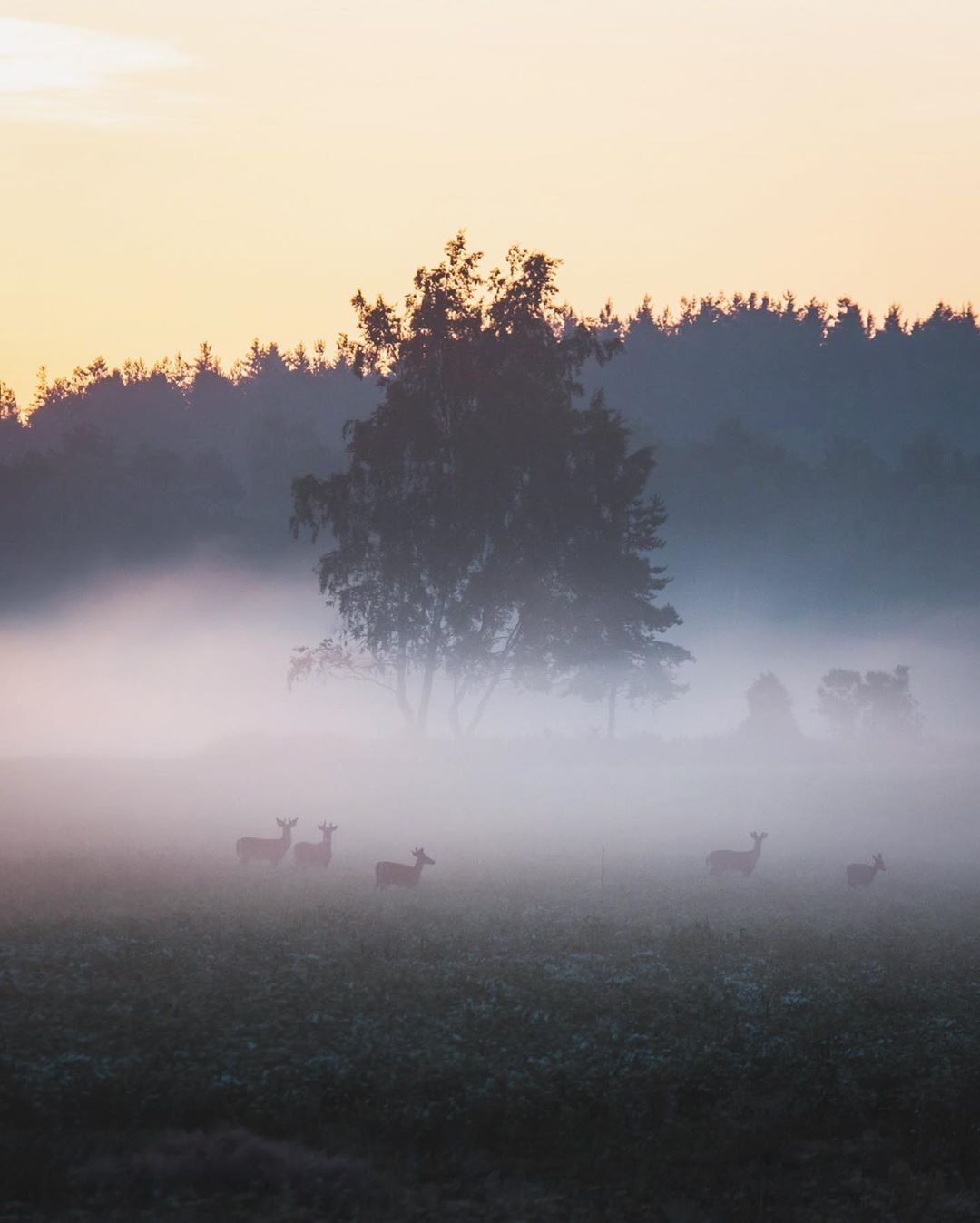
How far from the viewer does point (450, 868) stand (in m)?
34.6

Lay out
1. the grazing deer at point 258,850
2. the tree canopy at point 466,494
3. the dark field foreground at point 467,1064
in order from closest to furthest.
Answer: the dark field foreground at point 467,1064
the grazing deer at point 258,850
the tree canopy at point 466,494

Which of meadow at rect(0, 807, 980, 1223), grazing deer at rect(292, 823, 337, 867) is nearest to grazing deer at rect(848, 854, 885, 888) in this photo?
meadow at rect(0, 807, 980, 1223)

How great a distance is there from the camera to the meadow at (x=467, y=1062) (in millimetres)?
14195

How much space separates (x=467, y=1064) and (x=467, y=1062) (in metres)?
0.08

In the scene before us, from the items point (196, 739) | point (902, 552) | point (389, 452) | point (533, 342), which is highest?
point (902, 552)

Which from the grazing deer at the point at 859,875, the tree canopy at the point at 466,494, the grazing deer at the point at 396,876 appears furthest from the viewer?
the tree canopy at the point at 466,494

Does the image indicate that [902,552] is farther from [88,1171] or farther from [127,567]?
[88,1171]

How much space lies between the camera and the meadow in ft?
46.6

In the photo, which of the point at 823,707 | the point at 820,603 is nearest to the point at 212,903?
the point at 823,707

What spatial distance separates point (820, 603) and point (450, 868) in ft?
381

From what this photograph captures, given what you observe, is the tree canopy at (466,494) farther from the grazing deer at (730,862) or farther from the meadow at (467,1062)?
the meadow at (467,1062)

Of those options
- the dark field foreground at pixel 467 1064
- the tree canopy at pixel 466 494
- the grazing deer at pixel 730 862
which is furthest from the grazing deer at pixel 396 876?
the tree canopy at pixel 466 494

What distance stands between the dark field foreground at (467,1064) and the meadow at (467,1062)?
1.8 inches

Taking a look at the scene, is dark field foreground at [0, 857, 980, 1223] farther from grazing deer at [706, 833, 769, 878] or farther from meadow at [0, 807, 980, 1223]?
grazing deer at [706, 833, 769, 878]
